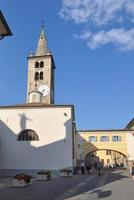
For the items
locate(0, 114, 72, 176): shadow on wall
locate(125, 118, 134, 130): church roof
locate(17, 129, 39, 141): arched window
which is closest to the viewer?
locate(0, 114, 72, 176): shadow on wall

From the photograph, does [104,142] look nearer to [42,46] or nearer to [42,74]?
[42,74]

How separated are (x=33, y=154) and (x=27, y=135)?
242 cm

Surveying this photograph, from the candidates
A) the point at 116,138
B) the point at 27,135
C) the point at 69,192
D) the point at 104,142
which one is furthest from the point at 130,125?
the point at 69,192

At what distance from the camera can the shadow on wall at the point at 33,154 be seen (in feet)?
99.1

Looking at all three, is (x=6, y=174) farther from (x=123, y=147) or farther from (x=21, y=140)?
(x=123, y=147)

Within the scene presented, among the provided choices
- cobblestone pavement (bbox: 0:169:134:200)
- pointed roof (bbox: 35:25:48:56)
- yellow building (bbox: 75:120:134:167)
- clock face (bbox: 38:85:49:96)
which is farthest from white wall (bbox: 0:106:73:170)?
pointed roof (bbox: 35:25:48:56)

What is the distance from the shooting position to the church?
30.4 metres

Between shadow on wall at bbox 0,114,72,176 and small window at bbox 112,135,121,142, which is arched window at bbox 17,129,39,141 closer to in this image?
shadow on wall at bbox 0,114,72,176

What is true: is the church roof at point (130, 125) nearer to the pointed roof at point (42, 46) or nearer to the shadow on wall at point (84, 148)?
the shadow on wall at point (84, 148)

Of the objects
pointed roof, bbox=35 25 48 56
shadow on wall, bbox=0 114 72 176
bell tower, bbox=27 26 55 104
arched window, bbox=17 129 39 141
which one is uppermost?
pointed roof, bbox=35 25 48 56

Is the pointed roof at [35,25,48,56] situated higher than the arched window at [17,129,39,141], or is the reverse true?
the pointed roof at [35,25,48,56]

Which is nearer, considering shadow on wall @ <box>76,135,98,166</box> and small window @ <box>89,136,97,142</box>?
shadow on wall @ <box>76,135,98,166</box>

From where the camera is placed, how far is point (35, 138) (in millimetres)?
31484

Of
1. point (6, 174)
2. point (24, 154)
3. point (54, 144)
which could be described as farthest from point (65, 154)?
point (6, 174)
